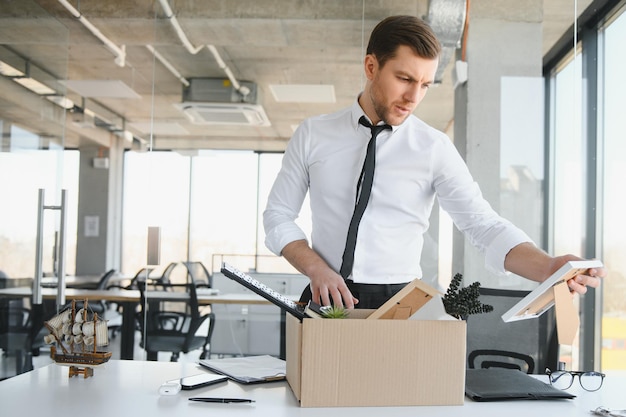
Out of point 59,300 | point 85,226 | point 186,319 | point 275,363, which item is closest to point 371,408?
point 275,363

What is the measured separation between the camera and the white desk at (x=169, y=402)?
1.37 m

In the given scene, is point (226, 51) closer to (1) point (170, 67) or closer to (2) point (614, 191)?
(1) point (170, 67)

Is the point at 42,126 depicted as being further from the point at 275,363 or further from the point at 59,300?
the point at 275,363

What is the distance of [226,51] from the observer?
4.80m

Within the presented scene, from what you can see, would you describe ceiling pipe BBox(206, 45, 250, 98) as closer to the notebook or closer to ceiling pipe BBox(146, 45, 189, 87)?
ceiling pipe BBox(146, 45, 189, 87)

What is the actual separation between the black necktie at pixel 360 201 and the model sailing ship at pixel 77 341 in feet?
2.23

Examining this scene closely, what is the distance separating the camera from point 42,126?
4578mm

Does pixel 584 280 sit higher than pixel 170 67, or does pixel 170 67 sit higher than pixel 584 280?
pixel 170 67

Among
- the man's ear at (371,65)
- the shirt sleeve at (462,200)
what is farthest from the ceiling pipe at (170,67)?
the shirt sleeve at (462,200)

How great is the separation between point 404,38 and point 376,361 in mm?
908

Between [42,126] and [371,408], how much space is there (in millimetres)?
3860

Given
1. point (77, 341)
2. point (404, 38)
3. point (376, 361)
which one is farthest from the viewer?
point (404, 38)

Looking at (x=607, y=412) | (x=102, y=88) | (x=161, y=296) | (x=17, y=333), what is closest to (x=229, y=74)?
(x=102, y=88)

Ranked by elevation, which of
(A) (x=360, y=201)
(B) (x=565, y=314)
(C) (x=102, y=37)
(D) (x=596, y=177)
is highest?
(C) (x=102, y=37)
